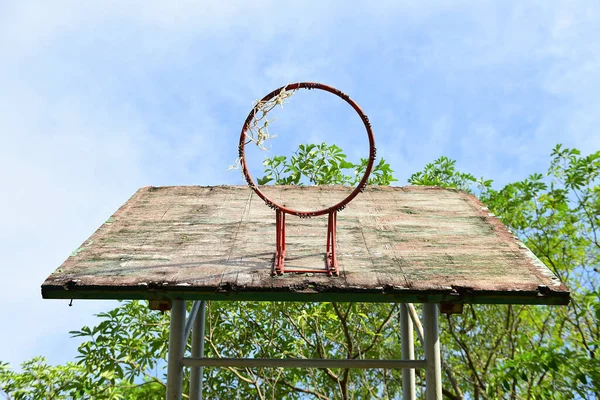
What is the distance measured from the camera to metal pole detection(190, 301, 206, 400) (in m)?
5.16

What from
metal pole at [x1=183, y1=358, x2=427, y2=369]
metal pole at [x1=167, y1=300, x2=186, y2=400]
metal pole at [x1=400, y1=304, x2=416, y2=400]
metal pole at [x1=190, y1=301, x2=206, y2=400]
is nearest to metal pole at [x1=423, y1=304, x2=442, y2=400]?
metal pole at [x1=183, y1=358, x2=427, y2=369]

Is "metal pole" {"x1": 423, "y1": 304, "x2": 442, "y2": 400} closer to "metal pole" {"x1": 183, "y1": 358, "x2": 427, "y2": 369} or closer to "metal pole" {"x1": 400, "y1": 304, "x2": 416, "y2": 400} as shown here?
"metal pole" {"x1": 183, "y1": 358, "x2": 427, "y2": 369}

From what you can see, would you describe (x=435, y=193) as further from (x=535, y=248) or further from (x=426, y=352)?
(x=535, y=248)

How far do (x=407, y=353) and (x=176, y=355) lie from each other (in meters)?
2.34

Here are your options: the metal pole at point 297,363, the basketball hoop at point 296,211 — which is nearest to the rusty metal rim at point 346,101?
the basketball hoop at point 296,211

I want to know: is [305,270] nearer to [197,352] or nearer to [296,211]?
[296,211]

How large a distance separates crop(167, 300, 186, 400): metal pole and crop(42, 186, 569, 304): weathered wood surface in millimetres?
431

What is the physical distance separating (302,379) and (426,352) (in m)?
5.13

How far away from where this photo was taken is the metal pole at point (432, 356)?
418 centimetres

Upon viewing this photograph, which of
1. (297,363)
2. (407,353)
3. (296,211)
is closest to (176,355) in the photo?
(297,363)

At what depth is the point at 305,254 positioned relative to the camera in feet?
14.2

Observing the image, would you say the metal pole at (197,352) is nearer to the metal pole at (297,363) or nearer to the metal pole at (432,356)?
the metal pole at (297,363)

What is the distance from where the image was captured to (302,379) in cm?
903

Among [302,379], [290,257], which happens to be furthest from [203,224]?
[302,379]
